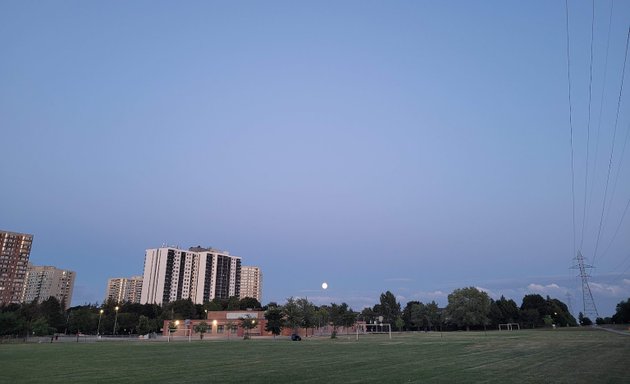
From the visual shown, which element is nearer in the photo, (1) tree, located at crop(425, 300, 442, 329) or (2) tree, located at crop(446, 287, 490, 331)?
(2) tree, located at crop(446, 287, 490, 331)

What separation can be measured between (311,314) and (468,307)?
56438mm

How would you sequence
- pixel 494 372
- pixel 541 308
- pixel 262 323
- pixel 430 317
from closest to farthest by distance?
pixel 494 372
pixel 262 323
pixel 430 317
pixel 541 308

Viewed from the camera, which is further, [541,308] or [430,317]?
[541,308]

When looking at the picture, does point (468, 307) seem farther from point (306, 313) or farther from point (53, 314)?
point (53, 314)

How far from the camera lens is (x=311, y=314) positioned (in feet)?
345

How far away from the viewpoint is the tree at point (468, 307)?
13300 cm

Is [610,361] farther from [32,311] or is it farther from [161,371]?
[32,311]

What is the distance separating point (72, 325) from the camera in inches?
5049

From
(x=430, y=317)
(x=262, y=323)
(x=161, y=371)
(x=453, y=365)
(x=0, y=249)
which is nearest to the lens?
(x=161, y=371)

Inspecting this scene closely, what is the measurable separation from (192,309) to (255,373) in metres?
153

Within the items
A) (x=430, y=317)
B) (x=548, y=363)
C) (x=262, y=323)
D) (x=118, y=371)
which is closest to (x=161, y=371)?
(x=118, y=371)

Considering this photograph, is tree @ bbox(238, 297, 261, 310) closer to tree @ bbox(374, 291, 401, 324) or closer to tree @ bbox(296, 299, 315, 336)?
tree @ bbox(374, 291, 401, 324)

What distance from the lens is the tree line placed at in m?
106

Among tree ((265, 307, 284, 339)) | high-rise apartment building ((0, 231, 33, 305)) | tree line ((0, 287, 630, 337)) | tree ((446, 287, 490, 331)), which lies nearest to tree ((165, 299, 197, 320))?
tree line ((0, 287, 630, 337))
